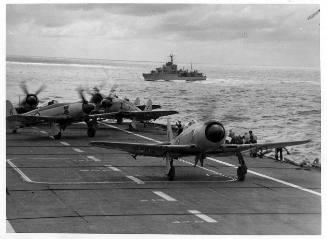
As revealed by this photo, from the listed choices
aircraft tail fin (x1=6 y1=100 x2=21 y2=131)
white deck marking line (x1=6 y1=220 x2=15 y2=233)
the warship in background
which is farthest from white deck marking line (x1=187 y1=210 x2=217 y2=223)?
the warship in background

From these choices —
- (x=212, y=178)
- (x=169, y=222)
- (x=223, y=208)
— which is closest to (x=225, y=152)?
(x=212, y=178)

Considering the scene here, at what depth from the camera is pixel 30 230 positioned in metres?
22.9

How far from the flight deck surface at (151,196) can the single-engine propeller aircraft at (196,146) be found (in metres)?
1.73

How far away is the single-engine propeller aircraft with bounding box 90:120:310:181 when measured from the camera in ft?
99.1

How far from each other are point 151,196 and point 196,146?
3.92 meters

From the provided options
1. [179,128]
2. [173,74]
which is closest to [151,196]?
[179,128]

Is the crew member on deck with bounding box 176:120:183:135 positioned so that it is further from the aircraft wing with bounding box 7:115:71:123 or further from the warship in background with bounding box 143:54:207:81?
the warship in background with bounding box 143:54:207:81

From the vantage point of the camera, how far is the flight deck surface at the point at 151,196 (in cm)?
2381

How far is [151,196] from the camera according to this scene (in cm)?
2906

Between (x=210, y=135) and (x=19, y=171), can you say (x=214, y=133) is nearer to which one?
(x=210, y=135)

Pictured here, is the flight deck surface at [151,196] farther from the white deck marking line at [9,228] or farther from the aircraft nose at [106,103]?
the aircraft nose at [106,103]

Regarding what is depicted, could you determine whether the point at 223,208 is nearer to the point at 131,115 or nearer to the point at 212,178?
the point at 212,178

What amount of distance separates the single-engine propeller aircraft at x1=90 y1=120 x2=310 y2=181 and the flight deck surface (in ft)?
5.69

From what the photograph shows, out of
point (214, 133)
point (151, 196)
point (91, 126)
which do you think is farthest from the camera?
point (91, 126)
